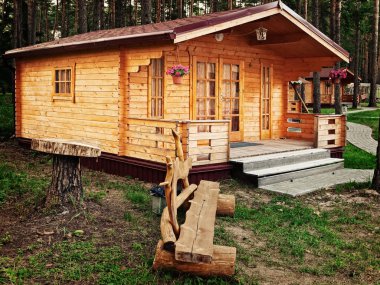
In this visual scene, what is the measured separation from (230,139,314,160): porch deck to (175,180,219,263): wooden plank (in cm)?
363

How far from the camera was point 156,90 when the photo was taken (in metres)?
10.3

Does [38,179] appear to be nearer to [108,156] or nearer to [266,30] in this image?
[108,156]

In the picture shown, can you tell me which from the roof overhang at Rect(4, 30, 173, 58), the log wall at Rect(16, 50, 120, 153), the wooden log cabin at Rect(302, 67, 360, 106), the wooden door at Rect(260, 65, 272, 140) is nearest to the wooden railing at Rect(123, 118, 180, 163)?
the log wall at Rect(16, 50, 120, 153)

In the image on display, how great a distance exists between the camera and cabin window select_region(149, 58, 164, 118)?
1021cm

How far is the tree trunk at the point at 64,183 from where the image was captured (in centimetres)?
615

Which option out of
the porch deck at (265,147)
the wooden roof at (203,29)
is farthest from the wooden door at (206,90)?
the wooden roof at (203,29)

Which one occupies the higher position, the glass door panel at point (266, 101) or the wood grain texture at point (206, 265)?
the glass door panel at point (266, 101)

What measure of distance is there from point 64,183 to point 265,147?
6170 millimetres

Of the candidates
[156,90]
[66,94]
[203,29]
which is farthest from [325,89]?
[203,29]

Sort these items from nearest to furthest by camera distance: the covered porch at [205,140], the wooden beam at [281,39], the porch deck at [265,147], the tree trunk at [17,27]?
the covered porch at [205,140] < the porch deck at [265,147] < the wooden beam at [281,39] < the tree trunk at [17,27]

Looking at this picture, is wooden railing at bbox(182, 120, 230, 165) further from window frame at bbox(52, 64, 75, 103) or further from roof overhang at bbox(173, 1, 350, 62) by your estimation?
window frame at bbox(52, 64, 75, 103)

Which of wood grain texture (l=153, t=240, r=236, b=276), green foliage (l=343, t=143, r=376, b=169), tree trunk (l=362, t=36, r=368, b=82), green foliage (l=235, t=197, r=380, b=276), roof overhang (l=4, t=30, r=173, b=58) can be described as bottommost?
green foliage (l=235, t=197, r=380, b=276)

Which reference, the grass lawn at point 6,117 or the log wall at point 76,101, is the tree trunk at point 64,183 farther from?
the grass lawn at point 6,117

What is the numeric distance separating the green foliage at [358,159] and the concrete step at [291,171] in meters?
1.12
